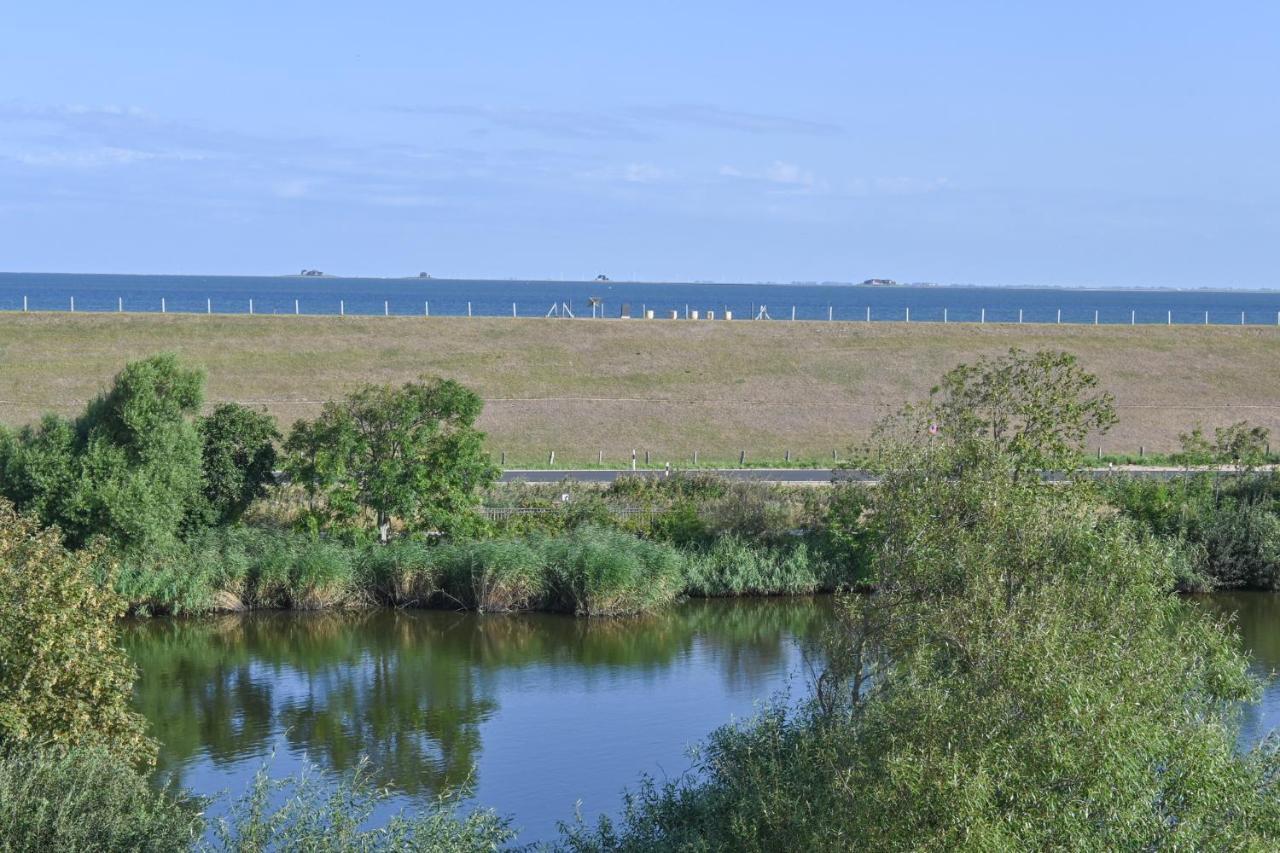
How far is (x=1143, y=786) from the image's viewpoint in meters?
12.9

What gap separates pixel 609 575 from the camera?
38875 mm

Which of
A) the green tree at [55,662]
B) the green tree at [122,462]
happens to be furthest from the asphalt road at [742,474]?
the green tree at [55,662]

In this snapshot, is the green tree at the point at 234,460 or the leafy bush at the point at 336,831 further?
the green tree at the point at 234,460

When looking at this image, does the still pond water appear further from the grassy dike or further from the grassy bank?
the grassy dike

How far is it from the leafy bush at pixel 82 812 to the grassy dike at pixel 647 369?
42.8m

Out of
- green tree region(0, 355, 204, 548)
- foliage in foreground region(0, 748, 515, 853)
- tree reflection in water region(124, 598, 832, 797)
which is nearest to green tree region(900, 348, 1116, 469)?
tree reflection in water region(124, 598, 832, 797)

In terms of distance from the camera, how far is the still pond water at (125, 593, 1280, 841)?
2619 cm

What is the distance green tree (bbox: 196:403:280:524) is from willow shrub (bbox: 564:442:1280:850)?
2269 centimetres

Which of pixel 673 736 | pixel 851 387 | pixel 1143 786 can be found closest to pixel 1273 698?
pixel 673 736

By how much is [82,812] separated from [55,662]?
3.38m

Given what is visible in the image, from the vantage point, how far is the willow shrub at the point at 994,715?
12.9m

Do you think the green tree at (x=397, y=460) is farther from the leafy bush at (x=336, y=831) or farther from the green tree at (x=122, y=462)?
the leafy bush at (x=336, y=831)

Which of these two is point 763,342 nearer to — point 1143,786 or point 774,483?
point 774,483

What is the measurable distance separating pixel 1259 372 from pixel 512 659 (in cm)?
5777
